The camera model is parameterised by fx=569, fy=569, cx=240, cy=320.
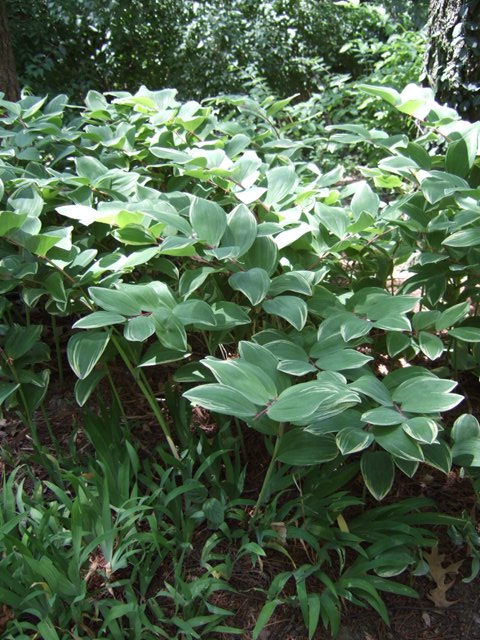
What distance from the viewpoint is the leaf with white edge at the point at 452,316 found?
145 cm

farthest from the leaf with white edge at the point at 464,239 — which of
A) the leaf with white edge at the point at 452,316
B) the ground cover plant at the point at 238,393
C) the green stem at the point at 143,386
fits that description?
the green stem at the point at 143,386

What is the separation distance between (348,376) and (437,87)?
1.99 metres

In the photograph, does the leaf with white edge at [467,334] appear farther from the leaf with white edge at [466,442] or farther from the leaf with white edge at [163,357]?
the leaf with white edge at [163,357]

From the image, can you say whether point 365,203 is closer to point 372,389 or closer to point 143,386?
point 372,389

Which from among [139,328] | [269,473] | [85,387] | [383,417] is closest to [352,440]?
[383,417]

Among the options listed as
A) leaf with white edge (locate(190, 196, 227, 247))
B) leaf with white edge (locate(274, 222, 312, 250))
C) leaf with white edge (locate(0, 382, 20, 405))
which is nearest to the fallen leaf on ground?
leaf with white edge (locate(274, 222, 312, 250))

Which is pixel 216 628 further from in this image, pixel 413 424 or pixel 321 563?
pixel 413 424

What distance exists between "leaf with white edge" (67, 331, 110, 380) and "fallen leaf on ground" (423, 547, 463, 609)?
1012 millimetres

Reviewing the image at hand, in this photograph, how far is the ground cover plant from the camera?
1.30 meters

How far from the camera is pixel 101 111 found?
2225 mm

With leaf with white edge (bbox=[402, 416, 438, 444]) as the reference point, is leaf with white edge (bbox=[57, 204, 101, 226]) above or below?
above

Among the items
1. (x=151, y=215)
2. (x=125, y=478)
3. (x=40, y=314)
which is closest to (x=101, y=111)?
(x=40, y=314)

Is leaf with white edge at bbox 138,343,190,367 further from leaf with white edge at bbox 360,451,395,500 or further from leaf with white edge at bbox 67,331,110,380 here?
leaf with white edge at bbox 360,451,395,500

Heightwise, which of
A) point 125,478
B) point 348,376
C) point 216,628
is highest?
point 348,376
